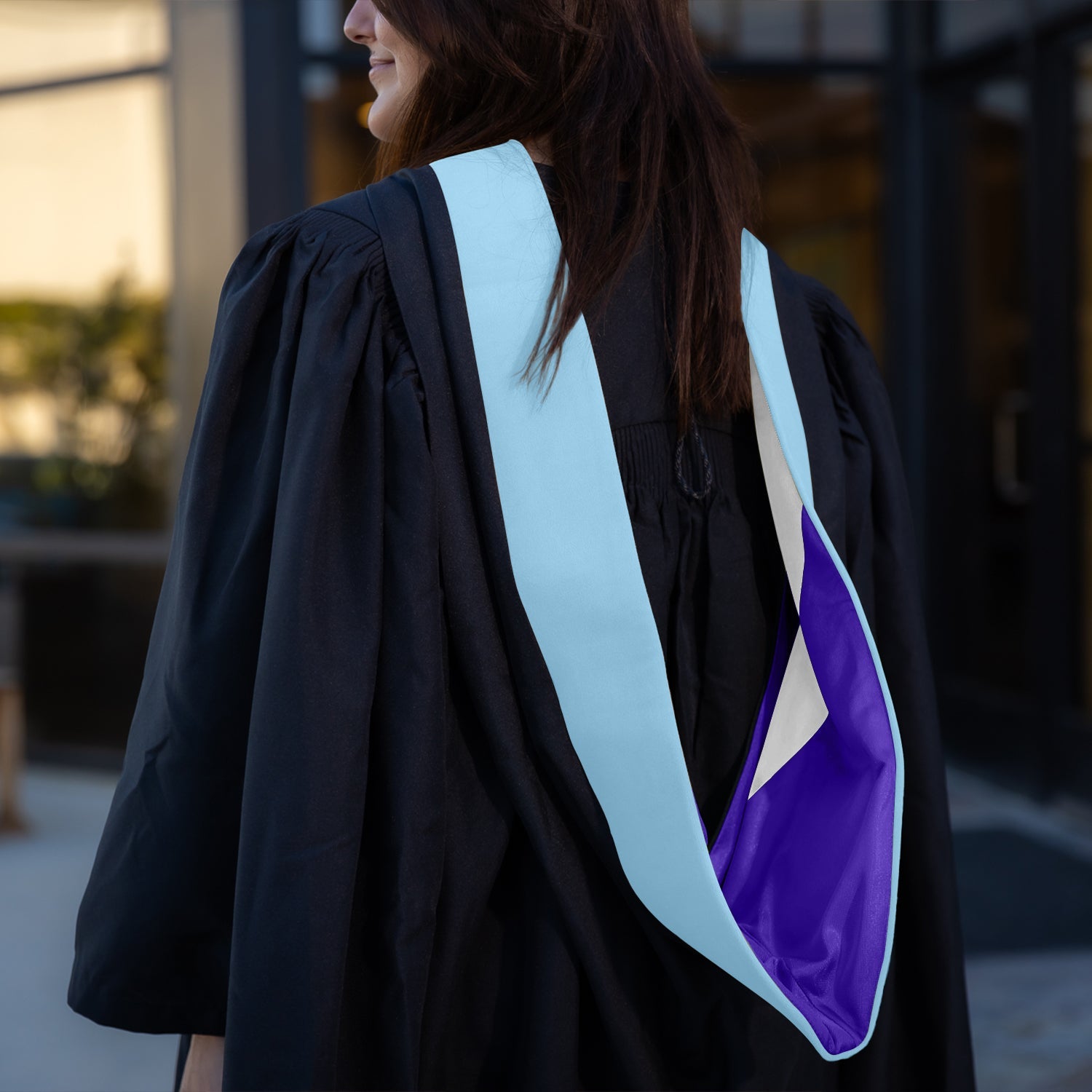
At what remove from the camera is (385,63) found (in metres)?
1.17

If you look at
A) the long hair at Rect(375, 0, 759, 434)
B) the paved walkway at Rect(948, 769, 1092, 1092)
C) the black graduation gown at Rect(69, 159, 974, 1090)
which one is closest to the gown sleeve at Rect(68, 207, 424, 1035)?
the black graduation gown at Rect(69, 159, 974, 1090)

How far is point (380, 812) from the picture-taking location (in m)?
0.96

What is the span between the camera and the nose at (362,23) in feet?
3.79

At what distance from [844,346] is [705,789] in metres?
0.49

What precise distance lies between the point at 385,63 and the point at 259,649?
0.60 m

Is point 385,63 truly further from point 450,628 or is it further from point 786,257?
point 786,257

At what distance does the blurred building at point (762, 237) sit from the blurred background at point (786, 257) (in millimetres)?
11

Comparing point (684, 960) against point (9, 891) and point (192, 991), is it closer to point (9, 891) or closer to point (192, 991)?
point (192, 991)

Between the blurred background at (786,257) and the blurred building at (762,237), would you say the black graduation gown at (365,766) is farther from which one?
the blurred building at (762,237)

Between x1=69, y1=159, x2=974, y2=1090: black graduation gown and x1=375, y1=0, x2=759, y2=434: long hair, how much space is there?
84 millimetres

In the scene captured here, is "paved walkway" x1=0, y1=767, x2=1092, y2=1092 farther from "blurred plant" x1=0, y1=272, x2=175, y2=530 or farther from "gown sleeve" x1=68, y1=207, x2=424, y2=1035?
"gown sleeve" x1=68, y1=207, x2=424, y2=1035

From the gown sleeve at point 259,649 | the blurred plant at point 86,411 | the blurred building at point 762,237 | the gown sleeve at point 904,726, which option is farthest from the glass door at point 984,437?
the gown sleeve at point 259,649

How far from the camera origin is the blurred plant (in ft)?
15.1

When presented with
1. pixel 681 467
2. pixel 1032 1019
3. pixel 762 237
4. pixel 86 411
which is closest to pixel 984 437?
pixel 762 237
